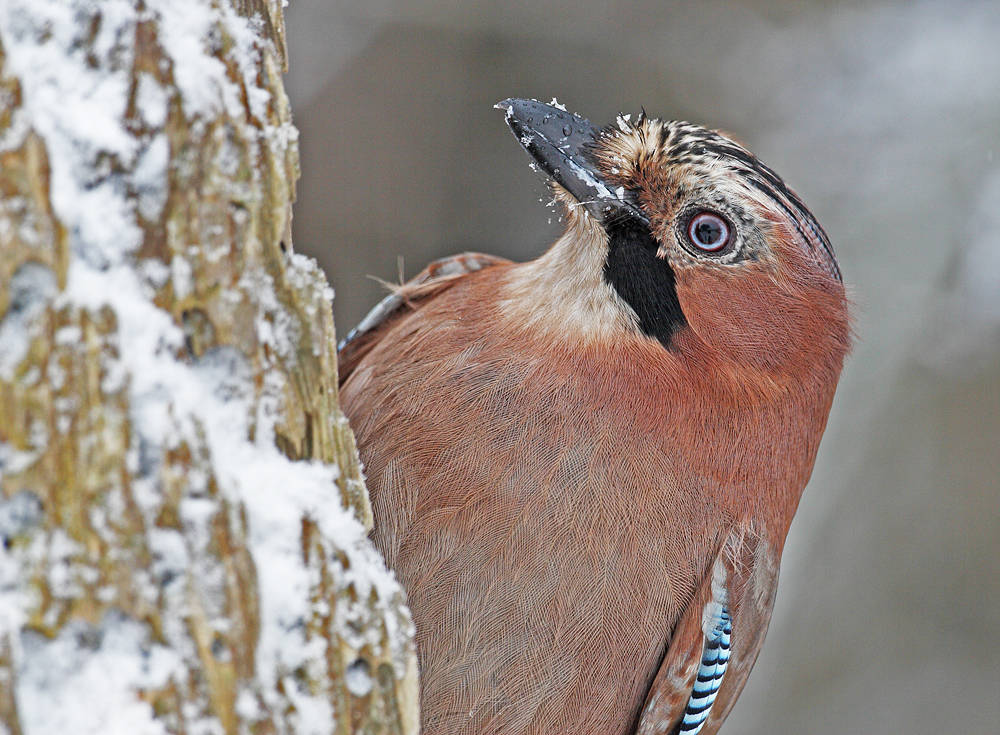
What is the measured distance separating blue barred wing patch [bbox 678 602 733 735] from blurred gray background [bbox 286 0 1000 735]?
3140 mm

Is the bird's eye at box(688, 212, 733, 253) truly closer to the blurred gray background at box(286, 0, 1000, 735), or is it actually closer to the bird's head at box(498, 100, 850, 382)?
the bird's head at box(498, 100, 850, 382)

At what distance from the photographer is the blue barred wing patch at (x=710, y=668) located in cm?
190

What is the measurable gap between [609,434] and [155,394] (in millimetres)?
1043

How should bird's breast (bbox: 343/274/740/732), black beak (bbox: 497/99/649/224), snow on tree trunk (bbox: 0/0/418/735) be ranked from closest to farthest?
snow on tree trunk (bbox: 0/0/418/735) → bird's breast (bbox: 343/274/740/732) → black beak (bbox: 497/99/649/224)

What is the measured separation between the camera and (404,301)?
2258 millimetres

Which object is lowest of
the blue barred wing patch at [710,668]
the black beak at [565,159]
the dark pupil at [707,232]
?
the blue barred wing patch at [710,668]

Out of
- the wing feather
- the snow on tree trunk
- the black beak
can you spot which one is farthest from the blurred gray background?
the snow on tree trunk

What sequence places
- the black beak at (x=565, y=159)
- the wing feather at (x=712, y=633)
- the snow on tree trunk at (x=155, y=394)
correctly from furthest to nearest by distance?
1. the black beak at (x=565, y=159)
2. the wing feather at (x=712, y=633)
3. the snow on tree trunk at (x=155, y=394)


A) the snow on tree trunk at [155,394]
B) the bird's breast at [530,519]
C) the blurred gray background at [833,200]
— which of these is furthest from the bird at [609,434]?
the blurred gray background at [833,200]

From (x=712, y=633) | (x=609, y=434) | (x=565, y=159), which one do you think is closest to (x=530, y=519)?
(x=609, y=434)

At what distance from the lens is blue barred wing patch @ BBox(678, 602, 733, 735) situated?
1899mm

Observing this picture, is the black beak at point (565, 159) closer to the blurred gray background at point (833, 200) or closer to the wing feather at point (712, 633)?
the wing feather at point (712, 633)

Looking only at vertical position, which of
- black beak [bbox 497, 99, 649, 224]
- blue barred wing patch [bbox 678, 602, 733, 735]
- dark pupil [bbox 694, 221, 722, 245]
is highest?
dark pupil [bbox 694, 221, 722, 245]

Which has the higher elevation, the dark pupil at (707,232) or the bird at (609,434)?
the dark pupil at (707,232)
